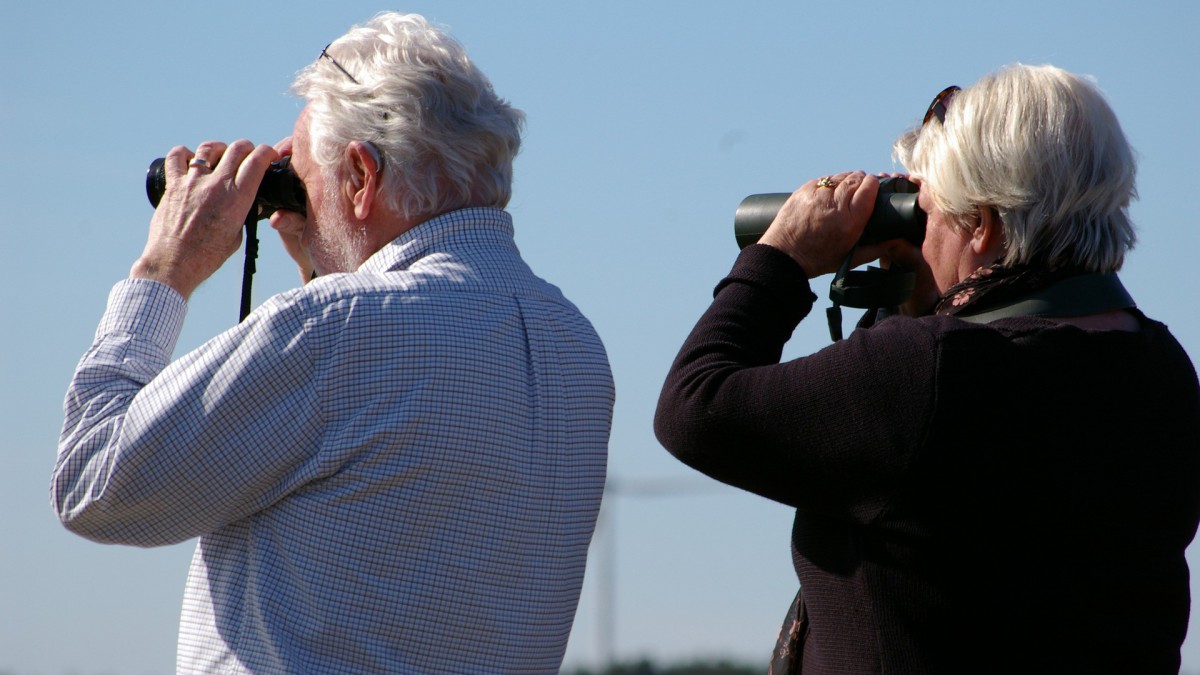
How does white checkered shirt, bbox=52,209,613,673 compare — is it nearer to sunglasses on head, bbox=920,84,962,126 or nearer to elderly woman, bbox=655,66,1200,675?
elderly woman, bbox=655,66,1200,675

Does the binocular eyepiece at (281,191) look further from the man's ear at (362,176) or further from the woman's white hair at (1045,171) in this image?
the woman's white hair at (1045,171)

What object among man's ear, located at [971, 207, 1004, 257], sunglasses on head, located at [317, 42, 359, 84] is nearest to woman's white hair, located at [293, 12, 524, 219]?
sunglasses on head, located at [317, 42, 359, 84]

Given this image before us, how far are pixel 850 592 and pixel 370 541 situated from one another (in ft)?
2.42

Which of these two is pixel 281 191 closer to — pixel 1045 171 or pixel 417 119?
pixel 417 119

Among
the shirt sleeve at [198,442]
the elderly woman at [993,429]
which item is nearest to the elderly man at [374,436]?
the shirt sleeve at [198,442]

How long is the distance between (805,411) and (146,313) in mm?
1031

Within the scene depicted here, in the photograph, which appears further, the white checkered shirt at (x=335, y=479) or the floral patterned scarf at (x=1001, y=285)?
the floral patterned scarf at (x=1001, y=285)

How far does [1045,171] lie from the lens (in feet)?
7.61

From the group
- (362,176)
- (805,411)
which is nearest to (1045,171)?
(805,411)

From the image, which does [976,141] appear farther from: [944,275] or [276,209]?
[276,209]

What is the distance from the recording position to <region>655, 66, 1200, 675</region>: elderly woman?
219 centimetres

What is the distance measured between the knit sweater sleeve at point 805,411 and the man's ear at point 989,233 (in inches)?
8.1

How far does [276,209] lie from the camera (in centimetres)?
268

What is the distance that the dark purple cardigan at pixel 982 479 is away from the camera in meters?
2.19
